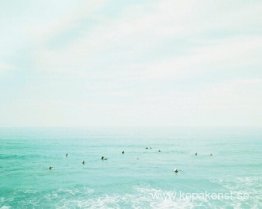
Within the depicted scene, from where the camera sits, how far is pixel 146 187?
57.7 meters

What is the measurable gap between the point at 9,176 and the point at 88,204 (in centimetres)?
3005

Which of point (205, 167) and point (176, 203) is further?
point (205, 167)

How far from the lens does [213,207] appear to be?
4531 centimetres

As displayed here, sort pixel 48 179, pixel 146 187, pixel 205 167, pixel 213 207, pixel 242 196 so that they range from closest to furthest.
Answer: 1. pixel 213 207
2. pixel 242 196
3. pixel 146 187
4. pixel 48 179
5. pixel 205 167

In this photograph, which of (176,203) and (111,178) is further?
(111,178)

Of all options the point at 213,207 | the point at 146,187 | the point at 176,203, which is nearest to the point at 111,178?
the point at 146,187

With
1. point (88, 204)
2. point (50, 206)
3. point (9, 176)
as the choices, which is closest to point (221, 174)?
point (88, 204)

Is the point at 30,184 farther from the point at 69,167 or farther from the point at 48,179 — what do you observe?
the point at 69,167

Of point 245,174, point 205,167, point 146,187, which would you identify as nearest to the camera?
point 146,187

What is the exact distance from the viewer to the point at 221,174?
7062 centimetres

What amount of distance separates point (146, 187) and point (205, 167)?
2885 cm

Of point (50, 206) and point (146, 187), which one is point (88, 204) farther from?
point (146, 187)

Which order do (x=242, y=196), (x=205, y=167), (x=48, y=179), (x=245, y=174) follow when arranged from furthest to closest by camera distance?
(x=205, y=167) → (x=245, y=174) → (x=48, y=179) → (x=242, y=196)

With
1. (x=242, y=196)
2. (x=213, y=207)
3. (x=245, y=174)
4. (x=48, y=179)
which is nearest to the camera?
(x=213, y=207)
